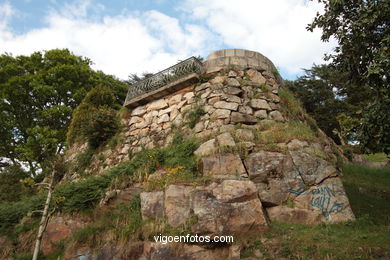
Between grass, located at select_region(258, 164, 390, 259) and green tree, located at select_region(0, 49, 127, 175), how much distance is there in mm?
12080

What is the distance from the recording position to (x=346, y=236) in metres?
4.64

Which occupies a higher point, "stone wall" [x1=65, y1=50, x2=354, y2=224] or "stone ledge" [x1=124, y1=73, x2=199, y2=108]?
"stone ledge" [x1=124, y1=73, x2=199, y2=108]

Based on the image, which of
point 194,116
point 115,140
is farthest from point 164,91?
point 115,140

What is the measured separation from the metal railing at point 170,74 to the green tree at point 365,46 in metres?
4.29

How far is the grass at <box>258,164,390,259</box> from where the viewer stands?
4.00 m

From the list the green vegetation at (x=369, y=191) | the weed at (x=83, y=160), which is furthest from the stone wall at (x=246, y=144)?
the green vegetation at (x=369, y=191)

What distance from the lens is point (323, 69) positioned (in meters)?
18.6

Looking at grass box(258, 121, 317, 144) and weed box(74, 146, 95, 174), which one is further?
weed box(74, 146, 95, 174)

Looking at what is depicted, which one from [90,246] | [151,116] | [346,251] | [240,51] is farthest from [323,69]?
[90,246]

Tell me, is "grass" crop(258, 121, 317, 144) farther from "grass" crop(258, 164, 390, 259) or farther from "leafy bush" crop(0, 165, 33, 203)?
"leafy bush" crop(0, 165, 33, 203)

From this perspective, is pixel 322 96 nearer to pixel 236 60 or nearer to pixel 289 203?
pixel 236 60

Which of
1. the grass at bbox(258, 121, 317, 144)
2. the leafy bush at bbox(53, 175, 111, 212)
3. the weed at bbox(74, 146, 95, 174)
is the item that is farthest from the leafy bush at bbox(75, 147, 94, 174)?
the grass at bbox(258, 121, 317, 144)

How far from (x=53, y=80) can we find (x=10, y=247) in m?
11.0

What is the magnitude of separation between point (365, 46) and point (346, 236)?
375cm
